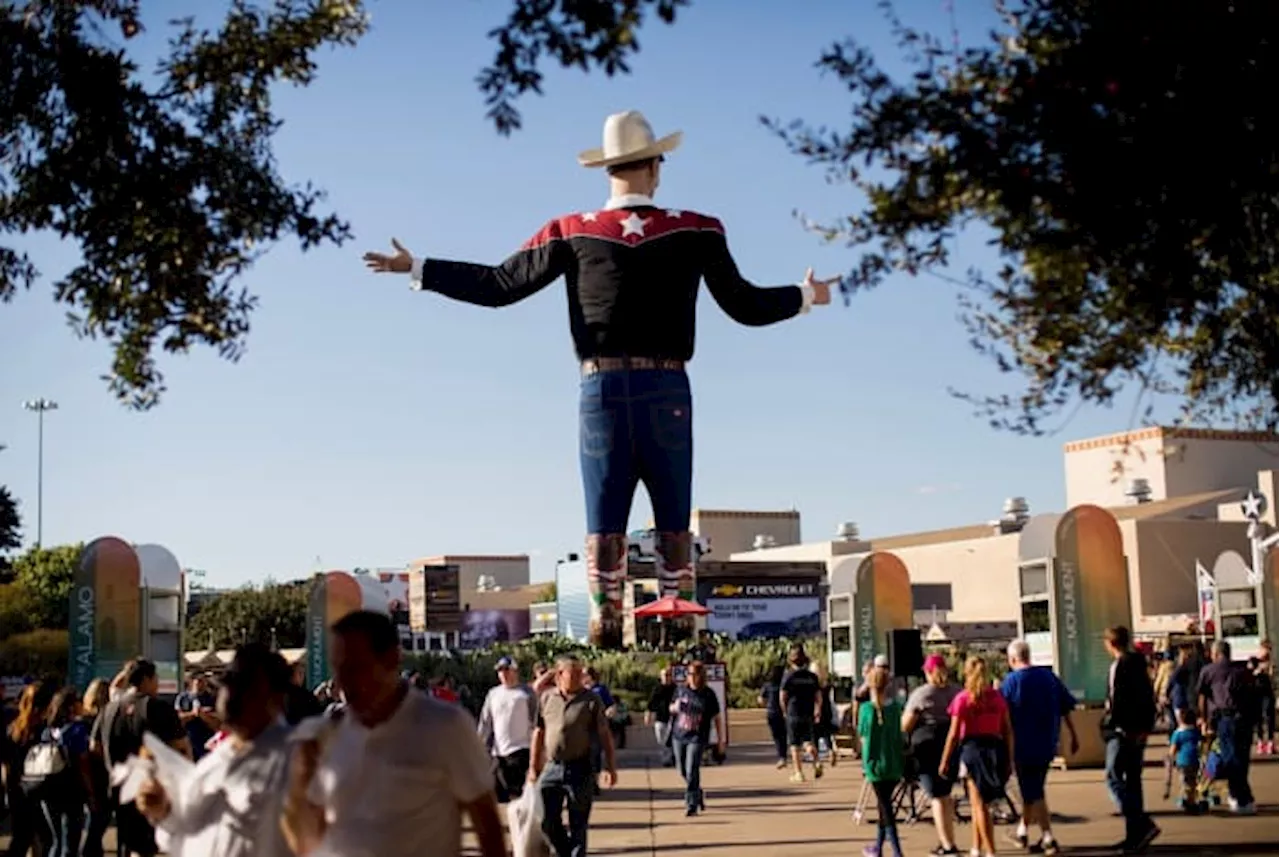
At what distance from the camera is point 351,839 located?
18.7 feet

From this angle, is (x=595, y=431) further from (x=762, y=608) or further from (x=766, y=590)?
(x=766, y=590)

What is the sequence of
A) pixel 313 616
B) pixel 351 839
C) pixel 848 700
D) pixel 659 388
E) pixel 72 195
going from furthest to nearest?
pixel 848 700 < pixel 313 616 < pixel 659 388 < pixel 72 195 < pixel 351 839

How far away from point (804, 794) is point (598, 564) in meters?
4.87

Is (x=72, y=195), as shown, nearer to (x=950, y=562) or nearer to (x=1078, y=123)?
(x=1078, y=123)

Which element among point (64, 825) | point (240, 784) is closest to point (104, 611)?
point (64, 825)

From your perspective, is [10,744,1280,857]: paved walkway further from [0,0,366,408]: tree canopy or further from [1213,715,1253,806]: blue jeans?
[0,0,366,408]: tree canopy

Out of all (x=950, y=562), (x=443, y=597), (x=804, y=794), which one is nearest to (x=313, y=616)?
(x=804, y=794)

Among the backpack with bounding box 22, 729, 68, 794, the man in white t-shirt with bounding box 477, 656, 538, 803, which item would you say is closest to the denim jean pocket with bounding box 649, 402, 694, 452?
the man in white t-shirt with bounding box 477, 656, 538, 803

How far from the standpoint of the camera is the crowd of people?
575 cm

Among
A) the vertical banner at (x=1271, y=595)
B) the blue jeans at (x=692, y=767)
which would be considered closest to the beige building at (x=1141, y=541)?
the vertical banner at (x=1271, y=595)

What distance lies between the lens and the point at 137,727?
11.7 meters

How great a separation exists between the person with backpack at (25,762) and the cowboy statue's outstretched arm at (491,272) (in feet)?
17.5

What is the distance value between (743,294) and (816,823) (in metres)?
5.19

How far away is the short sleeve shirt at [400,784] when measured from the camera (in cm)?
568
